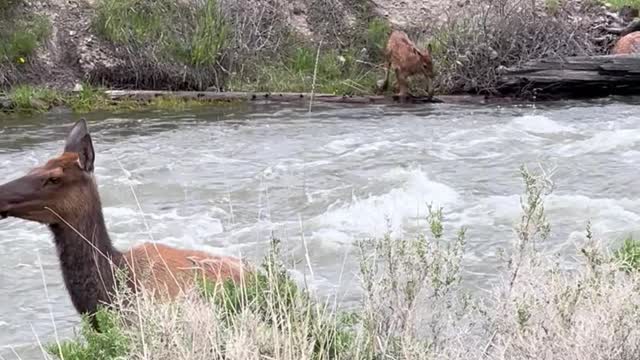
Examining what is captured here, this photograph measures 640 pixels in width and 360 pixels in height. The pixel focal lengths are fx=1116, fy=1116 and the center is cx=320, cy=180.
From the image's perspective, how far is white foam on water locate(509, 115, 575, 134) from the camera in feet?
48.8

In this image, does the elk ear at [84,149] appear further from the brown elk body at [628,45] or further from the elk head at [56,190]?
the brown elk body at [628,45]

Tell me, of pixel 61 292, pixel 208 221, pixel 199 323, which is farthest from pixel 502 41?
pixel 199 323

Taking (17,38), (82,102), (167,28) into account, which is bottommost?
(82,102)

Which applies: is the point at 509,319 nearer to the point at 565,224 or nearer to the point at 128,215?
the point at 565,224

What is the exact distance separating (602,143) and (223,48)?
7865 millimetres

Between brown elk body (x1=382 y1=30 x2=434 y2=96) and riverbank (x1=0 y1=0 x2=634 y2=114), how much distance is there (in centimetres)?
18

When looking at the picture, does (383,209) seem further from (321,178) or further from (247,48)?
(247,48)

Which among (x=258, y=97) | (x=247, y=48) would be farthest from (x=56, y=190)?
(x=247, y=48)

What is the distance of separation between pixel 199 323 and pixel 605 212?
22.2 feet

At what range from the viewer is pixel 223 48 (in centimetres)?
1930

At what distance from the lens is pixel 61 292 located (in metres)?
8.91

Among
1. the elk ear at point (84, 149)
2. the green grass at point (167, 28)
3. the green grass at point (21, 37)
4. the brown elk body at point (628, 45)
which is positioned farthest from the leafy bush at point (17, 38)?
the elk ear at point (84, 149)

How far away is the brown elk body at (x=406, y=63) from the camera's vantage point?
1802cm

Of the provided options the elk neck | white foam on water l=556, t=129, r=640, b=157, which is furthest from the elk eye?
white foam on water l=556, t=129, r=640, b=157
